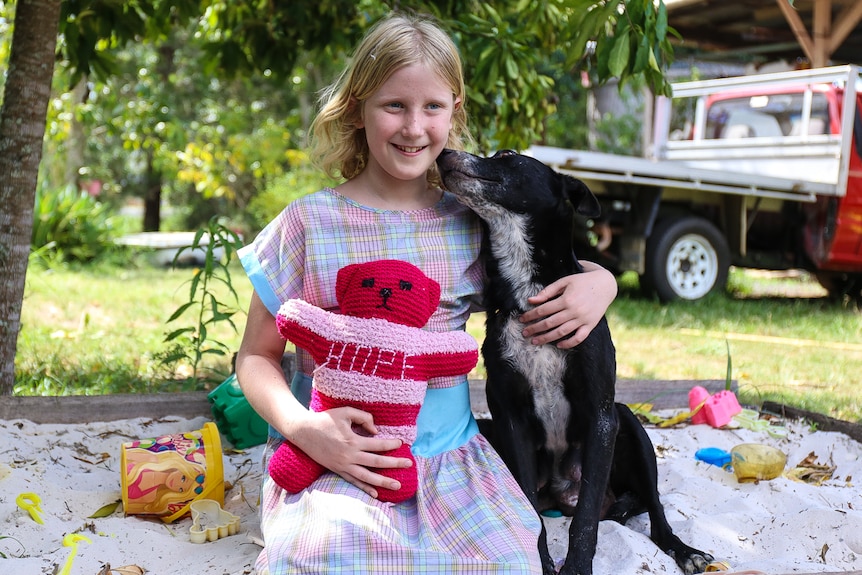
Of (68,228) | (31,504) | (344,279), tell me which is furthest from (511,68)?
(68,228)

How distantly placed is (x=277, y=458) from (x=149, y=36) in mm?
3449

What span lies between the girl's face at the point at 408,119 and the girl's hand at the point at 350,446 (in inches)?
27.0

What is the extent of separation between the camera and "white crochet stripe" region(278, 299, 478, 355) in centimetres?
190

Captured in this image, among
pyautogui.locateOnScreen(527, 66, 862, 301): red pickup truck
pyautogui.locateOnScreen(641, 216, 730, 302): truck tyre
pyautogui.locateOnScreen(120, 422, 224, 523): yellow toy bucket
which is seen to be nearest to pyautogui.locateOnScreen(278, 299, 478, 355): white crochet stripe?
pyautogui.locateOnScreen(120, 422, 224, 523): yellow toy bucket

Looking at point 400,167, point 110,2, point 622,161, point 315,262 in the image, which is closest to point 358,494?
point 315,262

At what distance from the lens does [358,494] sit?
1.95 meters

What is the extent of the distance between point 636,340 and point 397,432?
174 inches

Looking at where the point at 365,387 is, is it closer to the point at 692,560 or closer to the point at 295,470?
the point at 295,470

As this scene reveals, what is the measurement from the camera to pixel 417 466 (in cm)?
214

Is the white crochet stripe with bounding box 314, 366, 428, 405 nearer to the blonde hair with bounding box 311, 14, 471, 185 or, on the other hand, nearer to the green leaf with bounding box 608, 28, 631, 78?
the blonde hair with bounding box 311, 14, 471, 185

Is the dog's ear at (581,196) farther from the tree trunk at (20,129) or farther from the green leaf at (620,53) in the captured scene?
the tree trunk at (20,129)

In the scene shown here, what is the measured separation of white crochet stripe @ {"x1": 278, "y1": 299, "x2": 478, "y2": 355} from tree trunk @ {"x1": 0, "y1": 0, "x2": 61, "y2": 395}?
198 cm

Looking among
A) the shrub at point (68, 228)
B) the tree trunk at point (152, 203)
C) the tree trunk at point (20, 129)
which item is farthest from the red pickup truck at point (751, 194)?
the tree trunk at point (152, 203)

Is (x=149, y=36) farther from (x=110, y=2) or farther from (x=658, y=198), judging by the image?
(x=658, y=198)
